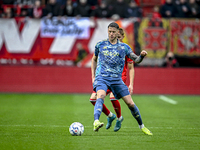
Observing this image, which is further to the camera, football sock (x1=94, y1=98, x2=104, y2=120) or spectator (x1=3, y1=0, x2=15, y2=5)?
spectator (x1=3, y1=0, x2=15, y2=5)

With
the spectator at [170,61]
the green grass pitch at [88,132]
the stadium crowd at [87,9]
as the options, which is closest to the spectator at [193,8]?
the stadium crowd at [87,9]

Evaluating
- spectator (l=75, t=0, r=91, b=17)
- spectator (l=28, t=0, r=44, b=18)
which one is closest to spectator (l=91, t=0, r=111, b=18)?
spectator (l=75, t=0, r=91, b=17)

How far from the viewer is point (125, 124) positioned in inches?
340

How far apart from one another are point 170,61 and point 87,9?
513cm

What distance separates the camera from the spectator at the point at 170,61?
18484mm

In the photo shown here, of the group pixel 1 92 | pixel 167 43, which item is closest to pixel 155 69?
pixel 167 43

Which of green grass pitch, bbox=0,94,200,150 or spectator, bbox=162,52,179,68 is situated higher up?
green grass pitch, bbox=0,94,200,150

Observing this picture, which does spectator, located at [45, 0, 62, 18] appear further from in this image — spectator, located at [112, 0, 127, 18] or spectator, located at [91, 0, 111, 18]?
spectator, located at [112, 0, 127, 18]

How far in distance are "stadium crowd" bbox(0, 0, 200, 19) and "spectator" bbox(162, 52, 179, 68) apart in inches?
91.2

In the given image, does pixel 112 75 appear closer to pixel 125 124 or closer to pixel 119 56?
pixel 119 56

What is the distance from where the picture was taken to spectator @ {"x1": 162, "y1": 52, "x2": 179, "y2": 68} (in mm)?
18484

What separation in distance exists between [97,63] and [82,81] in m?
11.4

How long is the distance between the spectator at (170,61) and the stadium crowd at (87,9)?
2315 mm

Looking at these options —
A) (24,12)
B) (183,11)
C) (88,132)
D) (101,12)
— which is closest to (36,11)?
(24,12)
